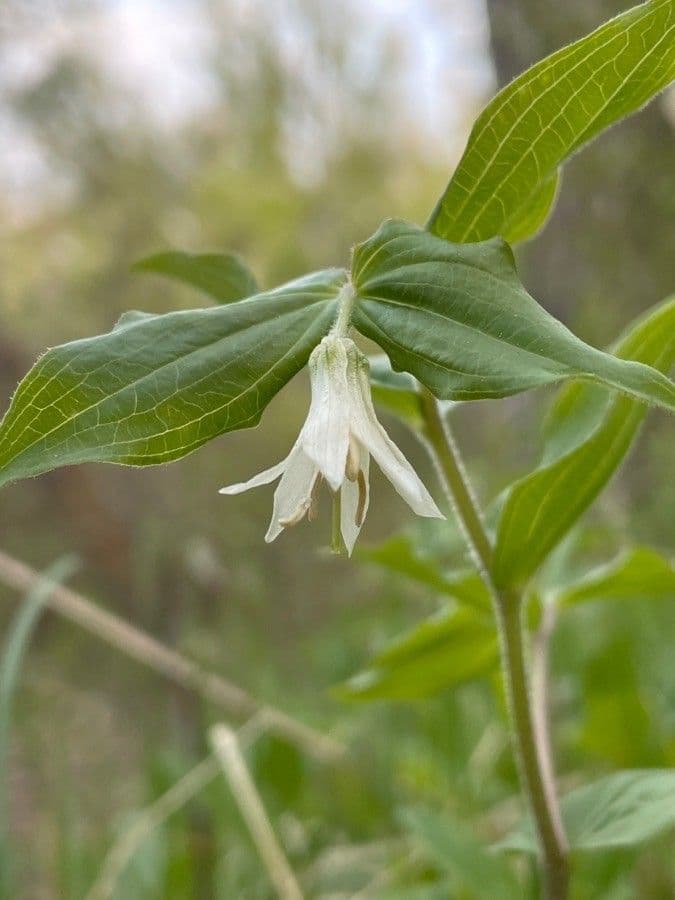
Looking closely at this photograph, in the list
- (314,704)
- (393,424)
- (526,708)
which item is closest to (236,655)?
(314,704)

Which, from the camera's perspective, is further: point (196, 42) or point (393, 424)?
point (196, 42)

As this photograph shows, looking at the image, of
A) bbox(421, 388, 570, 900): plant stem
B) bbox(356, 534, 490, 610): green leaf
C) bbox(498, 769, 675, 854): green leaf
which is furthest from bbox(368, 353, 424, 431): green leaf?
bbox(498, 769, 675, 854): green leaf

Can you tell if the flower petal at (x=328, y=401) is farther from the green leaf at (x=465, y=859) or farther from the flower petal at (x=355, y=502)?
the green leaf at (x=465, y=859)

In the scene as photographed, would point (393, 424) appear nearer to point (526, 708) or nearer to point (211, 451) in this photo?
point (211, 451)

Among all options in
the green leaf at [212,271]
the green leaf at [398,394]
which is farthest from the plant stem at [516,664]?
the green leaf at [212,271]

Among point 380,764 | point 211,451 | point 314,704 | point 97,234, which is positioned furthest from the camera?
point 97,234
